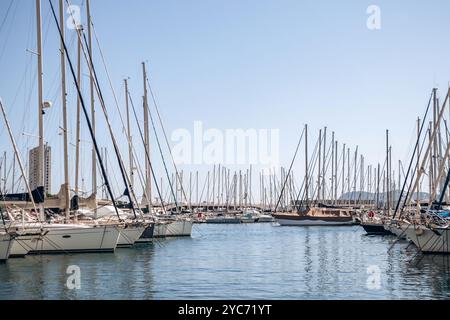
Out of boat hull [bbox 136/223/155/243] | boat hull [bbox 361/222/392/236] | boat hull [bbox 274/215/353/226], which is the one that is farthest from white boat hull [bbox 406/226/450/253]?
boat hull [bbox 274/215/353/226]

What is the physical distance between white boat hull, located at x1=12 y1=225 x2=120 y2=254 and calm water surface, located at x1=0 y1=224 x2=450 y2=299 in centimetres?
81

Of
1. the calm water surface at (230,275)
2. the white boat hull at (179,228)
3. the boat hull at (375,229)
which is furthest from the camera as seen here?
the boat hull at (375,229)

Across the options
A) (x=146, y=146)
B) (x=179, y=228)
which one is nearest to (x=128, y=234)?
(x=179, y=228)

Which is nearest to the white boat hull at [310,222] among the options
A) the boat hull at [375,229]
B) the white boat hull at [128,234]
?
the boat hull at [375,229]

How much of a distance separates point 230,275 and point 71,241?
12.8m

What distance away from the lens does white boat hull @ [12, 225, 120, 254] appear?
38.1 meters

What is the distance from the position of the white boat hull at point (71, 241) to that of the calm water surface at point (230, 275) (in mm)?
810

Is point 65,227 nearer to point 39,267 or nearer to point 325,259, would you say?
point 39,267

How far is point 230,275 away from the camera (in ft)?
102

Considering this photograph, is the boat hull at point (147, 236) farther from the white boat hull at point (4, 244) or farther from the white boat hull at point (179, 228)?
the white boat hull at point (4, 244)

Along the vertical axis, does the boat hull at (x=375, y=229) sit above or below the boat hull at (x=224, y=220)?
above

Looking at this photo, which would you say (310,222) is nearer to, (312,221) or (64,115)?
(312,221)

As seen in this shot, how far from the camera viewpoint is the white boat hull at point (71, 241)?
1501 inches

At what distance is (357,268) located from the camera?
114 feet
